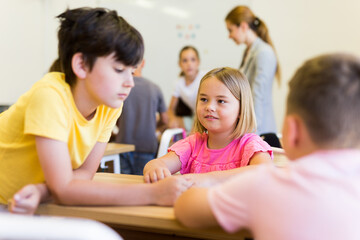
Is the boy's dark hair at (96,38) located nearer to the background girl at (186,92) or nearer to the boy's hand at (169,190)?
the boy's hand at (169,190)

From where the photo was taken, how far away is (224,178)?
119 centimetres

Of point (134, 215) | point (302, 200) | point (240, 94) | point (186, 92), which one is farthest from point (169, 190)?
point (186, 92)

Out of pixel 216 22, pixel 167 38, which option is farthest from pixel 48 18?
pixel 216 22

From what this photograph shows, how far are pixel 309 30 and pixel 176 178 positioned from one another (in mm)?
3809

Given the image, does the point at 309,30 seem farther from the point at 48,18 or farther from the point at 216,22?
the point at 48,18

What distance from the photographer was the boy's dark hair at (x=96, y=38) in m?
1.09

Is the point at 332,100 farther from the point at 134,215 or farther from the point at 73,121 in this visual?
the point at 73,121

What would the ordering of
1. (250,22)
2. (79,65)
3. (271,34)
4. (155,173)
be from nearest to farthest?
(79,65) → (155,173) → (250,22) → (271,34)

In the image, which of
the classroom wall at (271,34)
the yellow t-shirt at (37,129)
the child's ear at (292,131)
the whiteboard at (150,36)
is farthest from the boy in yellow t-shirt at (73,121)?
the whiteboard at (150,36)

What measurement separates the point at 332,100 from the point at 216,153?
80 centimetres

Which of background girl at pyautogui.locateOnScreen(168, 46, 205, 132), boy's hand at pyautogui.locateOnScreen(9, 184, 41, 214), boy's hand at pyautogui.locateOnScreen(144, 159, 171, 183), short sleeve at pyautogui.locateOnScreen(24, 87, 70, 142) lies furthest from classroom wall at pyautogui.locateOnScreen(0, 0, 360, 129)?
boy's hand at pyautogui.locateOnScreen(9, 184, 41, 214)

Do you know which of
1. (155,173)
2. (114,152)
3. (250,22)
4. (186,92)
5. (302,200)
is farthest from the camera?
(186,92)

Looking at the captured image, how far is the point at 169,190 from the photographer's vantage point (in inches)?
40.1

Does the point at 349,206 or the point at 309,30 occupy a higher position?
the point at 309,30
